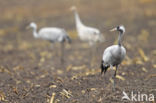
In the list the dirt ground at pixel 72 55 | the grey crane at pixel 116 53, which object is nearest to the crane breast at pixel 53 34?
the dirt ground at pixel 72 55

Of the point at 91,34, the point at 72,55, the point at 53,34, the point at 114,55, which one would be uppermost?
the point at 53,34

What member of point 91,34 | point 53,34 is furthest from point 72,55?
point 91,34

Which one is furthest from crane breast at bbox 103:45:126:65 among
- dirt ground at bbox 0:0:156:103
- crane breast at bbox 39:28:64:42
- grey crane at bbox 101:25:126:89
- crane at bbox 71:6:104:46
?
crane breast at bbox 39:28:64:42

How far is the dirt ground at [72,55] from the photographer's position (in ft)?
25.0

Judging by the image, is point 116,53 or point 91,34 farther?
point 91,34

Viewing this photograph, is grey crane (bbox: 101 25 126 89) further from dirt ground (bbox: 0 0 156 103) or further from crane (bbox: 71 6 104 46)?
crane (bbox: 71 6 104 46)

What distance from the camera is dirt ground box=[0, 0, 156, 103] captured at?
763cm

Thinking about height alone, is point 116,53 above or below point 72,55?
below

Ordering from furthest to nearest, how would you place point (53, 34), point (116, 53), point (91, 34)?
1. point (53, 34)
2. point (91, 34)
3. point (116, 53)

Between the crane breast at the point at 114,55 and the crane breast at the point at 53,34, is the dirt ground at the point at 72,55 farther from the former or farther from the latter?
the crane breast at the point at 53,34

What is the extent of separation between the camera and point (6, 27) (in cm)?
2109

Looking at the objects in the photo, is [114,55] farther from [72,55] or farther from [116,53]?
[72,55]

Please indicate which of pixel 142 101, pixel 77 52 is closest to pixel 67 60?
pixel 77 52

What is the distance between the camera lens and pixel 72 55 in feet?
48.1
